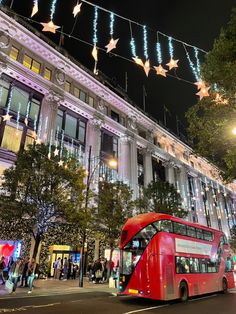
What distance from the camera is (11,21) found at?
24672 millimetres

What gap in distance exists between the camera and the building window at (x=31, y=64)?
86.5 feet

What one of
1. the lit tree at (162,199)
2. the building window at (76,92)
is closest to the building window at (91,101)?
the building window at (76,92)

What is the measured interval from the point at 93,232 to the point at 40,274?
20.5 ft

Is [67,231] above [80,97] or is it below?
below

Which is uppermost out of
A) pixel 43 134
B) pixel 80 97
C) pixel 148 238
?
pixel 80 97

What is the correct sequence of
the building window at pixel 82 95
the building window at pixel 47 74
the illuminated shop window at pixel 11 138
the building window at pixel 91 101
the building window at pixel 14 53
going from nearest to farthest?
the illuminated shop window at pixel 11 138 → the building window at pixel 14 53 → the building window at pixel 47 74 → the building window at pixel 82 95 → the building window at pixel 91 101

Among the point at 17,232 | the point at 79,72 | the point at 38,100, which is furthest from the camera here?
the point at 79,72

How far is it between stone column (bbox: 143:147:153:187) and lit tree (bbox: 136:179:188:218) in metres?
5.64

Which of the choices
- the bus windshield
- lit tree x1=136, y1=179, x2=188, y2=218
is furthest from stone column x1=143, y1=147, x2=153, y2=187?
the bus windshield

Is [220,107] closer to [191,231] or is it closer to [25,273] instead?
[191,231]

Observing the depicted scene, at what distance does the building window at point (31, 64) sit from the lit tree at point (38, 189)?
1131cm

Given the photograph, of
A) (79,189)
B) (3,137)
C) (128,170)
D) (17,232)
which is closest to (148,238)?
(79,189)

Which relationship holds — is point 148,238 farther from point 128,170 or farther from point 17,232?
point 128,170

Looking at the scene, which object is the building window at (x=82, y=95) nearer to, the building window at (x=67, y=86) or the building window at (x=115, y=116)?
the building window at (x=67, y=86)
